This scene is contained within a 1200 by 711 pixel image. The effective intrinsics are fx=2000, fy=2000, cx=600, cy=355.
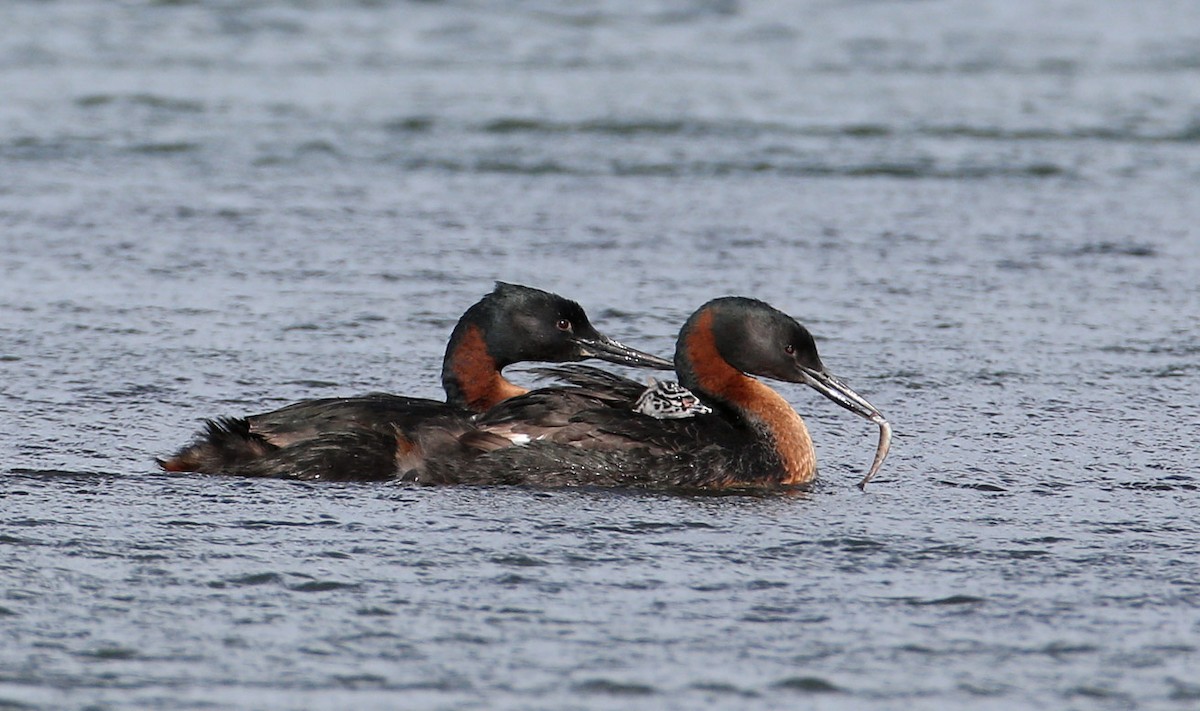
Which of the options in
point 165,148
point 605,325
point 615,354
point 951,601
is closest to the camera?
point 951,601

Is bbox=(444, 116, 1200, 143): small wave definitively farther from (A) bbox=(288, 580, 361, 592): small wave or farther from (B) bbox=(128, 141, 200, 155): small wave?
(A) bbox=(288, 580, 361, 592): small wave

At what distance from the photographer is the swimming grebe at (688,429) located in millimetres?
8141

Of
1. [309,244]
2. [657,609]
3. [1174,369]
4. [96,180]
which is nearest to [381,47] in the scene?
[96,180]

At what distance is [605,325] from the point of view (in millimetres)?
11375

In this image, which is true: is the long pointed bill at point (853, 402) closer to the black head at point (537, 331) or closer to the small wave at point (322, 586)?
the black head at point (537, 331)

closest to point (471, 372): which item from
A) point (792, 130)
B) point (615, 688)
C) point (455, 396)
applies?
point (455, 396)

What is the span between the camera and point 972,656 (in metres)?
5.91

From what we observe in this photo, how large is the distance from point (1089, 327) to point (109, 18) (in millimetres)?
15916

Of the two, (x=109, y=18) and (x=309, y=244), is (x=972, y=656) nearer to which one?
(x=309, y=244)

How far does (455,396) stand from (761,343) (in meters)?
1.39

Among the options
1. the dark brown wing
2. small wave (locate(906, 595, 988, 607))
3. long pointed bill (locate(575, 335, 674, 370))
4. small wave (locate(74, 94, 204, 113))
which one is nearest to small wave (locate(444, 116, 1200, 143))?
small wave (locate(74, 94, 204, 113))

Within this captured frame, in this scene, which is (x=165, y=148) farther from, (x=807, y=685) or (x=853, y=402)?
(x=807, y=685)

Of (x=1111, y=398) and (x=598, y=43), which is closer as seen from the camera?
(x=1111, y=398)

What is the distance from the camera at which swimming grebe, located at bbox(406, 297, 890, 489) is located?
26.7ft
